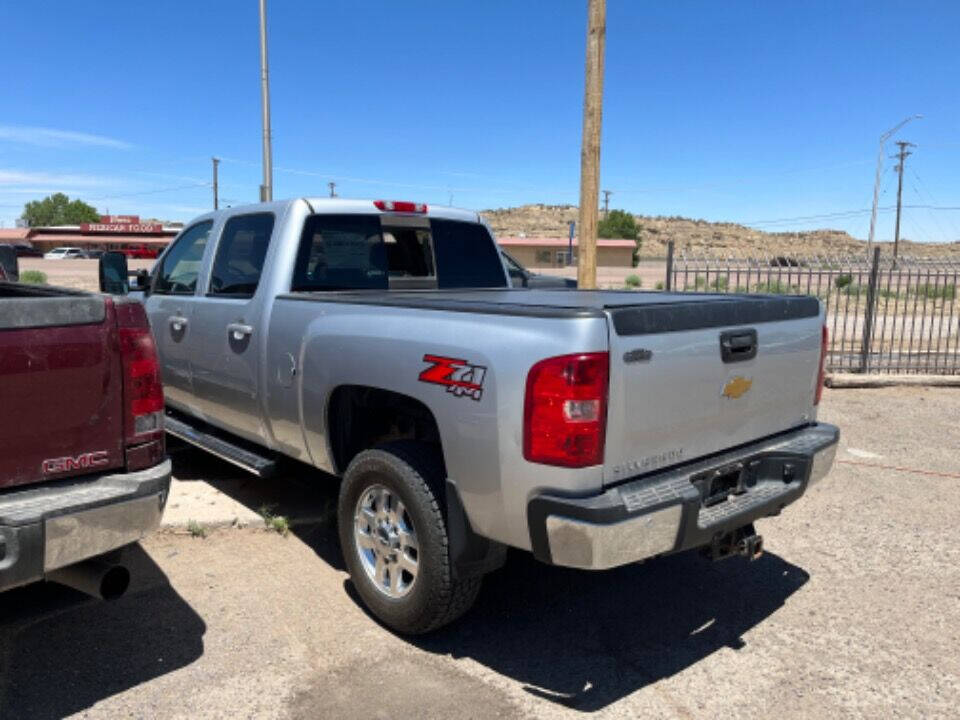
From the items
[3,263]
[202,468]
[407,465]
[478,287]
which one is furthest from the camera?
[202,468]

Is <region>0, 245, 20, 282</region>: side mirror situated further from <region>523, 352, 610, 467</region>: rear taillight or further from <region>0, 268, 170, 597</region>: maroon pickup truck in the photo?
<region>523, 352, 610, 467</region>: rear taillight

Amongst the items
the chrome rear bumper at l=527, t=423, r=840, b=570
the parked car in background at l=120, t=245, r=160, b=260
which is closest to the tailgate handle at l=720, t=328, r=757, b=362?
the chrome rear bumper at l=527, t=423, r=840, b=570

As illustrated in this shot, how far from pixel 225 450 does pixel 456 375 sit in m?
2.27

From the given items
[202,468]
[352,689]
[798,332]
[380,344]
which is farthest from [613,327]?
[202,468]

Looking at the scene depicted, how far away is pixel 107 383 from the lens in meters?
2.79

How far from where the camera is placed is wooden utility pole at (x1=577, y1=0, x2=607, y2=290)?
861cm

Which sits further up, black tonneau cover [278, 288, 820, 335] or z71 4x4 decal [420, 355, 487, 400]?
black tonneau cover [278, 288, 820, 335]

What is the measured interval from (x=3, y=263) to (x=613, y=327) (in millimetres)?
4370

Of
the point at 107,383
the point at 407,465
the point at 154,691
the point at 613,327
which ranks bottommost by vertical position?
the point at 154,691

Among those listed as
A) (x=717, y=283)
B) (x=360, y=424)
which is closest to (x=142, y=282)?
(x=360, y=424)

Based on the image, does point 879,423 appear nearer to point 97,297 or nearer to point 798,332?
point 798,332

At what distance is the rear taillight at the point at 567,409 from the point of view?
2.76 m

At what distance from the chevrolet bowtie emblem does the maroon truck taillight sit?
2316 mm

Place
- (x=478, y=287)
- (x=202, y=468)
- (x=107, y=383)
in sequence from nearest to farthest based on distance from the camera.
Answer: (x=107, y=383)
(x=478, y=287)
(x=202, y=468)
